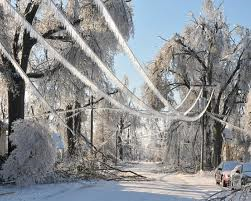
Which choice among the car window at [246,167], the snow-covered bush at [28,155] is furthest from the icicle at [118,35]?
the car window at [246,167]

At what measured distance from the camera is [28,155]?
25266 mm

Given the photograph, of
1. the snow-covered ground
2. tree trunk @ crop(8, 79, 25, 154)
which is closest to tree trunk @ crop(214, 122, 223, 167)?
tree trunk @ crop(8, 79, 25, 154)

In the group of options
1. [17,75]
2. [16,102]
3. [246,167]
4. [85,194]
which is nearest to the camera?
[85,194]

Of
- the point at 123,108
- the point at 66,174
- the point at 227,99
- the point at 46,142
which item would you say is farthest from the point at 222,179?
the point at 123,108

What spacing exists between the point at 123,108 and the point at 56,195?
17.8 meters

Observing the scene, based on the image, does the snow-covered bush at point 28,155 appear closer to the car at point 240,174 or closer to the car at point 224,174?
the car at point 240,174

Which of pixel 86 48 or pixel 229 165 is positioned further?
pixel 229 165

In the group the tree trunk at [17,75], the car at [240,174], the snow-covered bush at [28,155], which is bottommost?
the car at [240,174]

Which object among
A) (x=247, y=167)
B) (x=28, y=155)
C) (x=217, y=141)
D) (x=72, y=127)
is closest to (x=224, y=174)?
(x=247, y=167)

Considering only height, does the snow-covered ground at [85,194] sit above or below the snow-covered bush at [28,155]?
below

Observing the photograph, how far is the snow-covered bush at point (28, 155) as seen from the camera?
82.3 ft

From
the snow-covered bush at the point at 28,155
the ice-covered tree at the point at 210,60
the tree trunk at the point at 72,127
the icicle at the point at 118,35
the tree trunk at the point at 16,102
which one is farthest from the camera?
the ice-covered tree at the point at 210,60

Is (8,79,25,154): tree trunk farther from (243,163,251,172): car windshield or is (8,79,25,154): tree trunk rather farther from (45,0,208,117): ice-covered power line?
(45,0,208,117): ice-covered power line

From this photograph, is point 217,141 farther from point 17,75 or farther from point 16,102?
point 17,75
